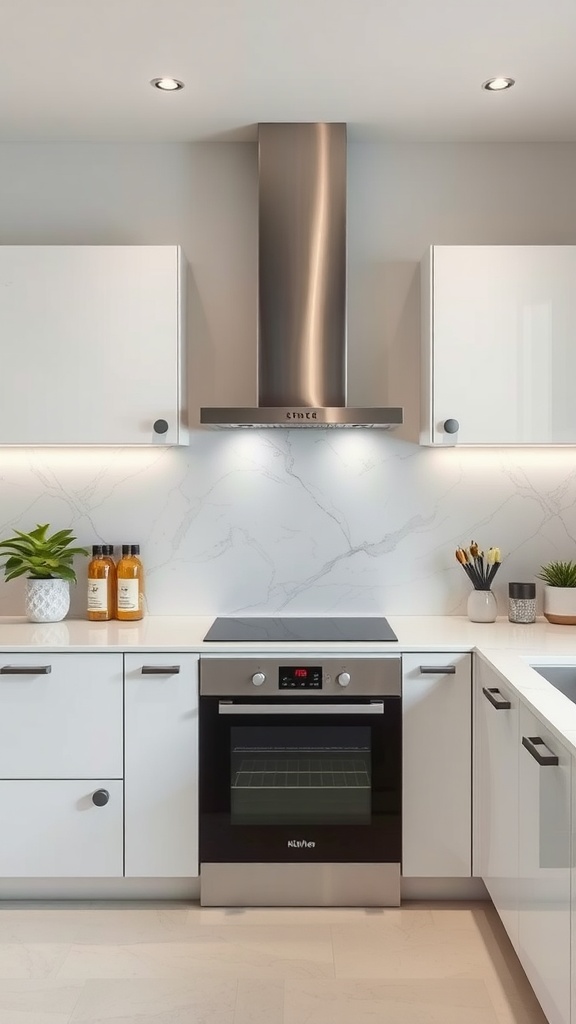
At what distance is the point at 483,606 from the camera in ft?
10.2

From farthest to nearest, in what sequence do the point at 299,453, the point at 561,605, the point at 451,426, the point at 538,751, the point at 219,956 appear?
the point at 299,453, the point at 561,605, the point at 451,426, the point at 219,956, the point at 538,751

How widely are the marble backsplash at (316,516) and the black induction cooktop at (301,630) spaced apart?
0.09m

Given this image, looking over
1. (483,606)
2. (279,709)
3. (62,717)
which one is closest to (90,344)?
(62,717)

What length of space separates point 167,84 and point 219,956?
2650mm

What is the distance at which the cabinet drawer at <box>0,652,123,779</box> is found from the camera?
273 centimetres

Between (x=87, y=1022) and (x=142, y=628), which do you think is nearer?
(x=87, y=1022)

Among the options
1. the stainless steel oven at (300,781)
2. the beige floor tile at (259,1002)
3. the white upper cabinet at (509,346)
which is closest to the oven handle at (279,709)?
the stainless steel oven at (300,781)

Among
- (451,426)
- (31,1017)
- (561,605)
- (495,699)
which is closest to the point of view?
(31,1017)

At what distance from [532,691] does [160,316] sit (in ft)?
Answer: 5.70

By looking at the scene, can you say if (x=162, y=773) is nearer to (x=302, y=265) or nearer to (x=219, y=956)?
(x=219, y=956)

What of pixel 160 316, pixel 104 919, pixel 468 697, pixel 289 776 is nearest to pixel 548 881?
pixel 468 697

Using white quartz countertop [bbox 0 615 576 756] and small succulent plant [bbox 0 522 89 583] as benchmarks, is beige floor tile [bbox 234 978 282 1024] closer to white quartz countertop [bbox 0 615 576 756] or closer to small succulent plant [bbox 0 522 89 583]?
white quartz countertop [bbox 0 615 576 756]

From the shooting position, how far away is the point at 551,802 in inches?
75.3

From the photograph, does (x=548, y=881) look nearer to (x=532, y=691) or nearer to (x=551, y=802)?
(x=551, y=802)
